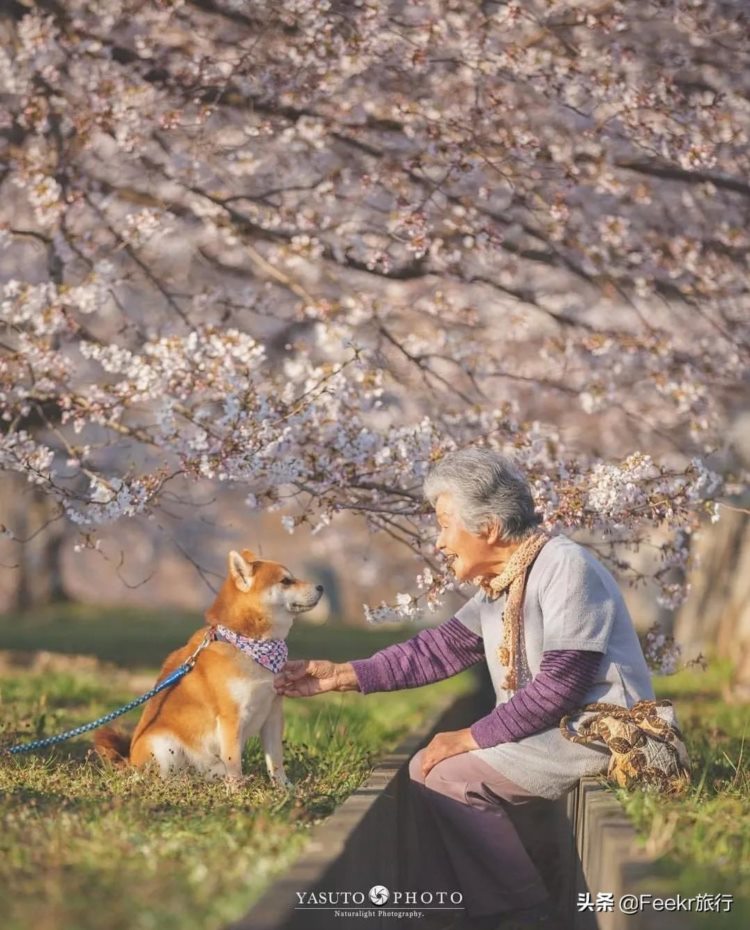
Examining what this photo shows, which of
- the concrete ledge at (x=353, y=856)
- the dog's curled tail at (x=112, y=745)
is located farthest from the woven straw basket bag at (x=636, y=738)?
the dog's curled tail at (x=112, y=745)

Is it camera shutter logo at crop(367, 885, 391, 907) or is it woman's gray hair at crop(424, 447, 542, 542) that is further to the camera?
woman's gray hair at crop(424, 447, 542, 542)

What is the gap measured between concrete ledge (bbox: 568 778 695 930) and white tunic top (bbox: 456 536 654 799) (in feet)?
0.43

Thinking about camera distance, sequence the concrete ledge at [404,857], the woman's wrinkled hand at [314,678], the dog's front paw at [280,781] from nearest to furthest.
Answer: the concrete ledge at [404,857] → the woman's wrinkled hand at [314,678] → the dog's front paw at [280,781]

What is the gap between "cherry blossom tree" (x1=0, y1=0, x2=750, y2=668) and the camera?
6.90 meters

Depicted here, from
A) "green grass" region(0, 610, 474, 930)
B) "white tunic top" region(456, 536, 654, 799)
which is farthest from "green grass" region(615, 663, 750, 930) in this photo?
"green grass" region(0, 610, 474, 930)

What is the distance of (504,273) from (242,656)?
16.8ft

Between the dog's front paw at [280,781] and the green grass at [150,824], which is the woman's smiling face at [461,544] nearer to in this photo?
the green grass at [150,824]

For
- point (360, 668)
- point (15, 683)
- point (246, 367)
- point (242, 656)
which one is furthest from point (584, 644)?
point (15, 683)

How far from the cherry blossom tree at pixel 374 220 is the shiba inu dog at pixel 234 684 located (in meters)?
0.92

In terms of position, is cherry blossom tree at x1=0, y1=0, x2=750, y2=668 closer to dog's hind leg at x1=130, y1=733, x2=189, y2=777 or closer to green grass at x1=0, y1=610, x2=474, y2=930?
green grass at x1=0, y1=610, x2=474, y2=930

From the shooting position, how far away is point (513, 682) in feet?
16.7

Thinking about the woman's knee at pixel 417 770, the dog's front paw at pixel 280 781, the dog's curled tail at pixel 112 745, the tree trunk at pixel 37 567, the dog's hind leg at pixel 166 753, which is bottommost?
the tree trunk at pixel 37 567

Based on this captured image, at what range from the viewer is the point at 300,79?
8.68 m

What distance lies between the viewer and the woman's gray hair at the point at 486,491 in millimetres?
4980
